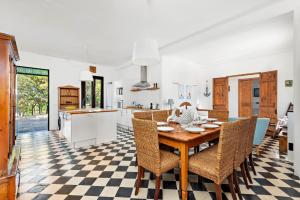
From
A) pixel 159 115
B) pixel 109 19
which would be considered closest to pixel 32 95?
pixel 109 19

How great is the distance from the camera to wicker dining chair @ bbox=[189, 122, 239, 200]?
58.1 inches

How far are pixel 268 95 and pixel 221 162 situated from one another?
15.3 ft

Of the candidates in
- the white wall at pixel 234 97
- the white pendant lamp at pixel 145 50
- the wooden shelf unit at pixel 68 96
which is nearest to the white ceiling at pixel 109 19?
the white pendant lamp at pixel 145 50

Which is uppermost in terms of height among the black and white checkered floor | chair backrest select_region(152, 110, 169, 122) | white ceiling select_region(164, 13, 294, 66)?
white ceiling select_region(164, 13, 294, 66)

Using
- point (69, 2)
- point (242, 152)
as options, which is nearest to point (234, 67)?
point (242, 152)

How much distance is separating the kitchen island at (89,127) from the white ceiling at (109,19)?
2020 millimetres

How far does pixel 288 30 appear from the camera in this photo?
314 centimetres

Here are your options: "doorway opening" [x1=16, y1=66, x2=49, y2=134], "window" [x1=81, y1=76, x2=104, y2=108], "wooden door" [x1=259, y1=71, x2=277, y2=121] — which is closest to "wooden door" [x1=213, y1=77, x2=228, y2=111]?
"wooden door" [x1=259, y1=71, x2=277, y2=121]

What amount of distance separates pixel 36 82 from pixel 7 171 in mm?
5854

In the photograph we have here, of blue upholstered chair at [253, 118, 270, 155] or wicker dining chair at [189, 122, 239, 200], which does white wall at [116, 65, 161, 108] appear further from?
wicker dining chair at [189, 122, 239, 200]

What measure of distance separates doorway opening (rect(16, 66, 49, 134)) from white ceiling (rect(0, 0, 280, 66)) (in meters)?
1.38

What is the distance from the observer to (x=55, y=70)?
18.7 feet

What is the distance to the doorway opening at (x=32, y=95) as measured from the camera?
5305mm

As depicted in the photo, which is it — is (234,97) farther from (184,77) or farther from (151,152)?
(151,152)
